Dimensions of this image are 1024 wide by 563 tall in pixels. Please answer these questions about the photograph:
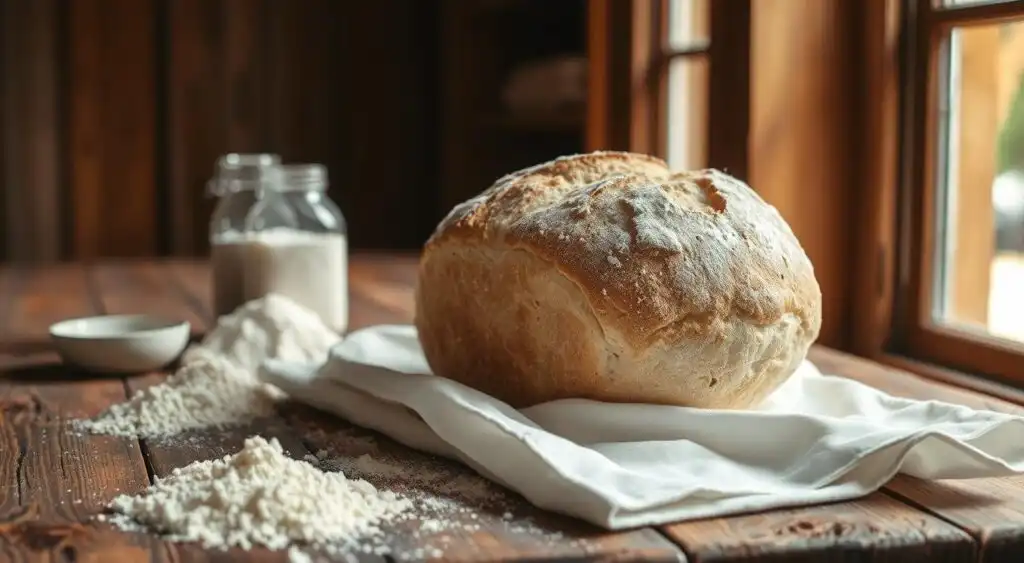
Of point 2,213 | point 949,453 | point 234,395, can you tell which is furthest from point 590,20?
point 2,213

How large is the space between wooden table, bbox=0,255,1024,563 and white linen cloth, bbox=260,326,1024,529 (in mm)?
14

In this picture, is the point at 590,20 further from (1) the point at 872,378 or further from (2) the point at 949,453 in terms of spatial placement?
(2) the point at 949,453

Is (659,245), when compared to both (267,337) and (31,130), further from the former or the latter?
(31,130)

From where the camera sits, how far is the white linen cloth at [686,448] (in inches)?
31.1

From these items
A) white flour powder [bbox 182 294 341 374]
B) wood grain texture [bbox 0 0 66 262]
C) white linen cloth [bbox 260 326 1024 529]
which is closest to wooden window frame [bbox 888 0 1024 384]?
white linen cloth [bbox 260 326 1024 529]

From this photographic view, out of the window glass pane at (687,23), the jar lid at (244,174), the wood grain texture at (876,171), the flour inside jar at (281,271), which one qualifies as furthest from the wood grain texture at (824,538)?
the window glass pane at (687,23)

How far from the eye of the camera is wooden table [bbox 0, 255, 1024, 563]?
726 millimetres

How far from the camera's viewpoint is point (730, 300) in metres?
0.89

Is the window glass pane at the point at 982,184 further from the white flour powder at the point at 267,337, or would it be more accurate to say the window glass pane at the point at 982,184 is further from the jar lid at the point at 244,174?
the jar lid at the point at 244,174

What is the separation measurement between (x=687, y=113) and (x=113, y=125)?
5.88ft

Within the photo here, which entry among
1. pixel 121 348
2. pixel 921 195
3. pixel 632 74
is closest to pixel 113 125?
pixel 632 74

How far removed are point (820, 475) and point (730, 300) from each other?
143 millimetres

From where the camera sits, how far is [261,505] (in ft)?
2.48

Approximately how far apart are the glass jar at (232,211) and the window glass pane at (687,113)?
2.57 ft
